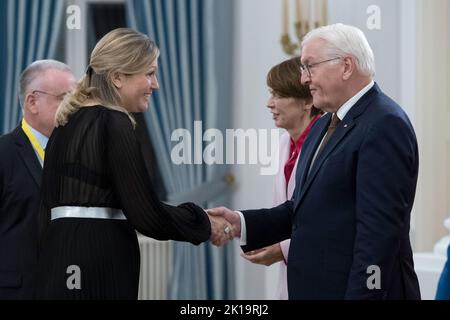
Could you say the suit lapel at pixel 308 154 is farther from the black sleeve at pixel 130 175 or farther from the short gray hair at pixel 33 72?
the short gray hair at pixel 33 72

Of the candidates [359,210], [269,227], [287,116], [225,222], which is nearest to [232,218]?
[225,222]

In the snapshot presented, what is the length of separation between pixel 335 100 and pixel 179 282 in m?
2.79

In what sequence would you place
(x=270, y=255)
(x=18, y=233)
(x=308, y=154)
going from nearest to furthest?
(x=308, y=154) → (x=18, y=233) → (x=270, y=255)

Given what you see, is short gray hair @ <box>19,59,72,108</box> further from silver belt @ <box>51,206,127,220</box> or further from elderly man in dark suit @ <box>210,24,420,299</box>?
elderly man in dark suit @ <box>210,24,420,299</box>

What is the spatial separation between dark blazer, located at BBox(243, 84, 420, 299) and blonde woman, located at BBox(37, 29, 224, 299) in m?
0.47

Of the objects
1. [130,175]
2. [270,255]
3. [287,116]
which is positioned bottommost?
[270,255]

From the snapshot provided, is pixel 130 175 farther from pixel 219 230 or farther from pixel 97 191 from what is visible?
pixel 219 230

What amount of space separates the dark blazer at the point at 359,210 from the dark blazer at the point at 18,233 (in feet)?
2.94

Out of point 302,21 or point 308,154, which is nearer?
point 308,154

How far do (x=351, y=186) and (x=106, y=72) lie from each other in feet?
2.56

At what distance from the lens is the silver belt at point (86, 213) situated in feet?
8.35

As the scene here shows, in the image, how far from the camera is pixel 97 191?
8.39 feet

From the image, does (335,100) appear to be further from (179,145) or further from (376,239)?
(179,145)

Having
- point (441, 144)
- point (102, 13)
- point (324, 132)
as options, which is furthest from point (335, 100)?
point (102, 13)
